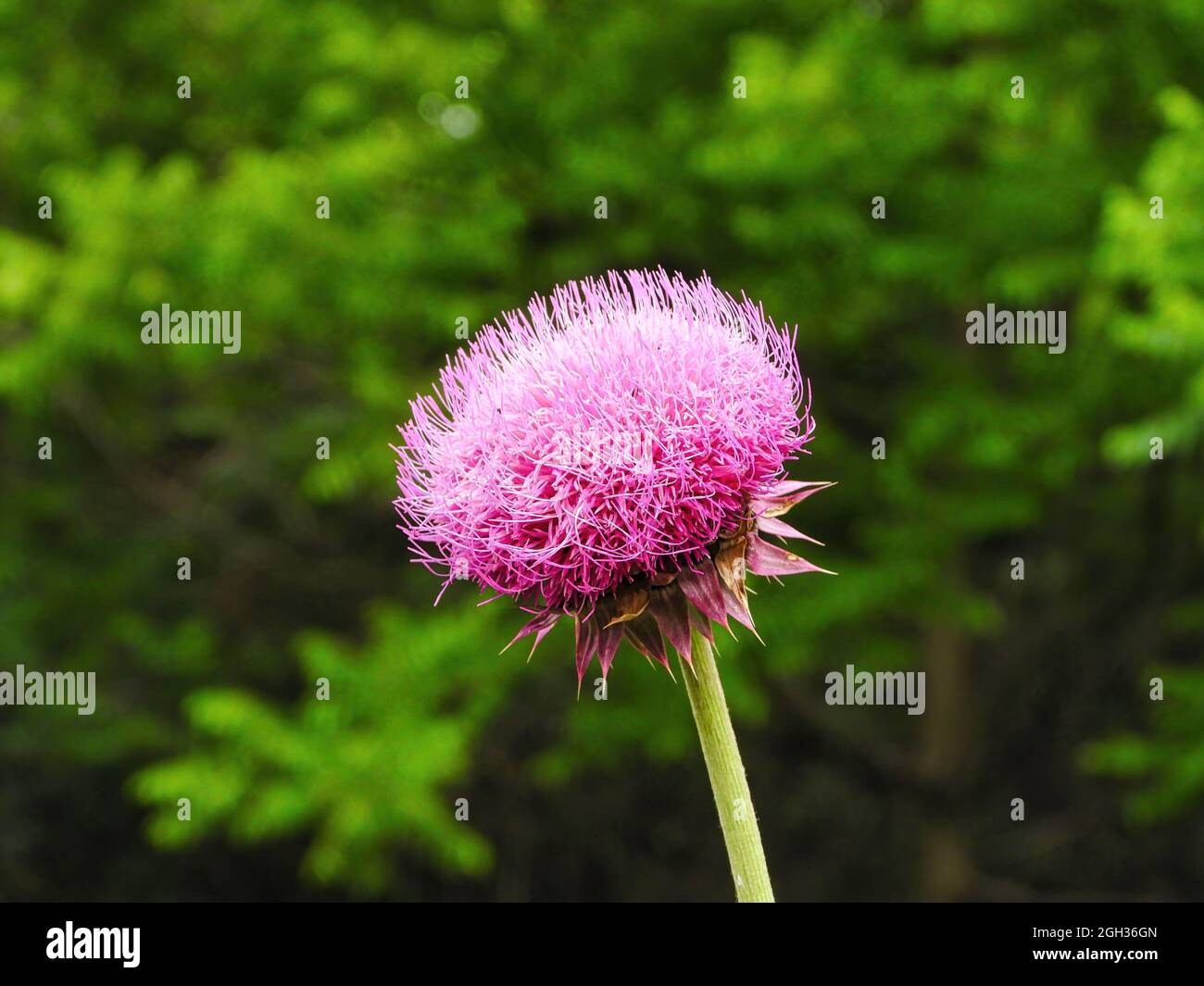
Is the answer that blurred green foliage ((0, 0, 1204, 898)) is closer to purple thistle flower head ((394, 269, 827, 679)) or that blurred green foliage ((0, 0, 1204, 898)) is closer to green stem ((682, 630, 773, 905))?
purple thistle flower head ((394, 269, 827, 679))

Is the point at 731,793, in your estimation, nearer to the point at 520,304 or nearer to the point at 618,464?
the point at 618,464

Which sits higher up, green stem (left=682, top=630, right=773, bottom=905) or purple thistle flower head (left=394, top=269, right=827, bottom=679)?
purple thistle flower head (left=394, top=269, right=827, bottom=679)

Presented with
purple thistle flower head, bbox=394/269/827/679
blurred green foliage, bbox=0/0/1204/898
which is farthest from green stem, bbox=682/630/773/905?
blurred green foliage, bbox=0/0/1204/898

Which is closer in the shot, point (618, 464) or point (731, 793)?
point (731, 793)

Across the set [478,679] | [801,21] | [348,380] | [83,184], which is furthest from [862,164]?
[83,184]

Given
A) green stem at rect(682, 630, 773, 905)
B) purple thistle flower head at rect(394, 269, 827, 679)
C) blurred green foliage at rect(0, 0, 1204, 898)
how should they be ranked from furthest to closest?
blurred green foliage at rect(0, 0, 1204, 898)
purple thistle flower head at rect(394, 269, 827, 679)
green stem at rect(682, 630, 773, 905)

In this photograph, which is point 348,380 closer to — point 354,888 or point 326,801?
point 326,801

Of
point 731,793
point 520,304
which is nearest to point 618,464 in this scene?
point 731,793
